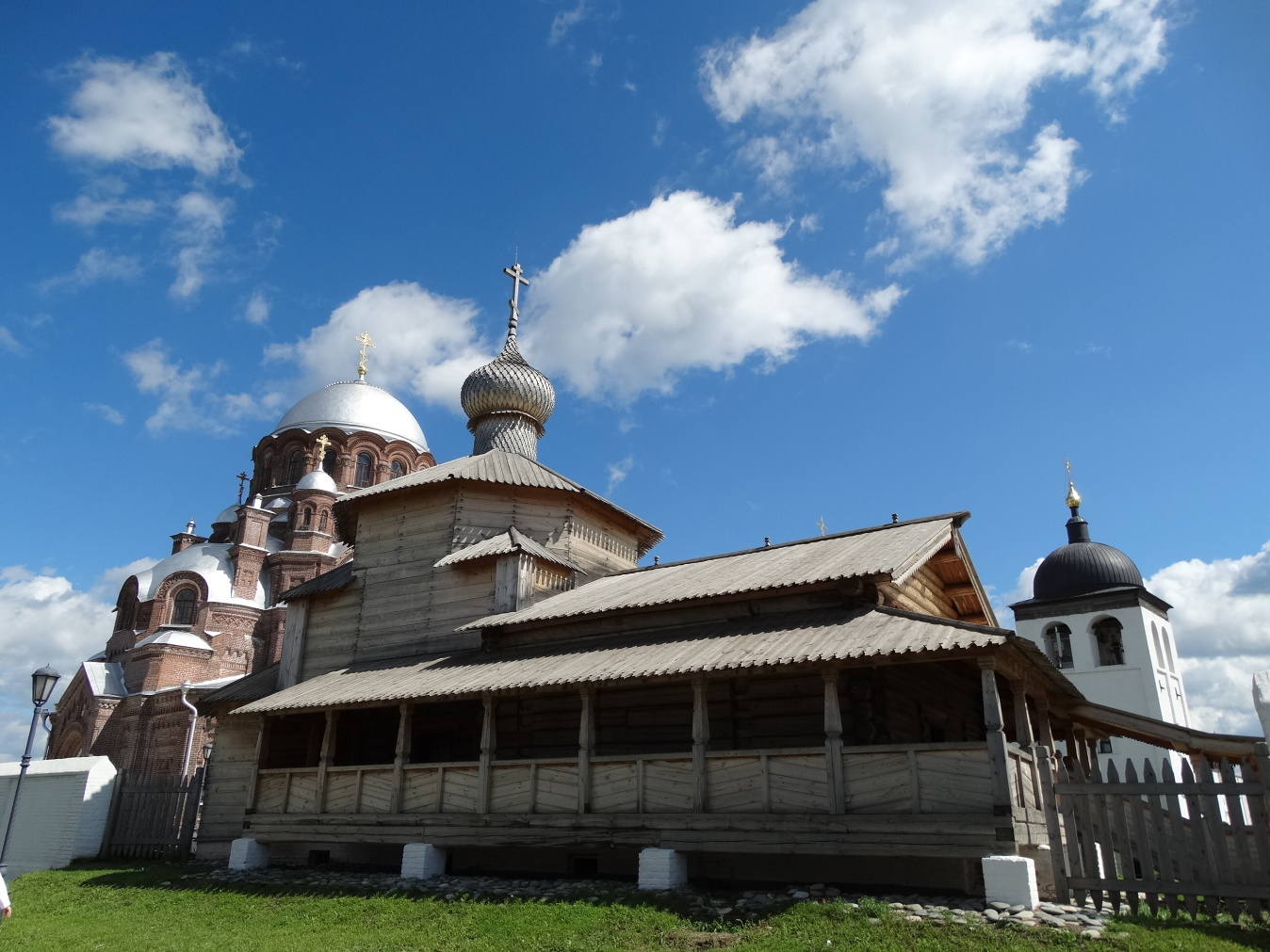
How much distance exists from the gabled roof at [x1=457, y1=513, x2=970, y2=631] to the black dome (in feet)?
82.9

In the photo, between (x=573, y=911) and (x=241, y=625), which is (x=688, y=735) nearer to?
(x=573, y=911)

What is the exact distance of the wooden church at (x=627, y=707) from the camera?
10102mm

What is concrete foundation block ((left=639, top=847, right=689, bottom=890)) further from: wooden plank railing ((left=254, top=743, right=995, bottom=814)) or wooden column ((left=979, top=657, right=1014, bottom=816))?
wooden column ((left=979, top=657, right=1014, bottom=816))

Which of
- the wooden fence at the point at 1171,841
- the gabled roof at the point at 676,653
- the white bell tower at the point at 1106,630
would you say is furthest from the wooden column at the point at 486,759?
the white bell tower at the point at 1106,630

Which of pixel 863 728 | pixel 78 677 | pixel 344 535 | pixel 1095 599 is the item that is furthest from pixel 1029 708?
pixel 78 677

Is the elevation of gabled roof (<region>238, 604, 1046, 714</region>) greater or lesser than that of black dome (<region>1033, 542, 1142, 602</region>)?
lesser

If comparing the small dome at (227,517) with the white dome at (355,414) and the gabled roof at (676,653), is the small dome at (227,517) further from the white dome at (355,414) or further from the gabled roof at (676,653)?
the gabled roof at (676,653)

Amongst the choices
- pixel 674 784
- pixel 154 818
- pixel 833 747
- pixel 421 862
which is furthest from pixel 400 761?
pixel 154 818

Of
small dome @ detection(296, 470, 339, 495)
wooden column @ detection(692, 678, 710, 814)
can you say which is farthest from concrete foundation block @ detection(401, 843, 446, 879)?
small dome @ detection(296, 470, 339, 495)

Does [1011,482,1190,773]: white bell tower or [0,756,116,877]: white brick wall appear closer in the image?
[0,756,116,877]: white brick wall

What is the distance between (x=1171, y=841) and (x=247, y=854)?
12.7 m

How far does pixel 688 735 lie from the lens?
12.9m

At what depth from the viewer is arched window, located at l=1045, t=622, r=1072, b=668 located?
35906 millimetres

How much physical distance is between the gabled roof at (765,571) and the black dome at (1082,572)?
25.3 meters
